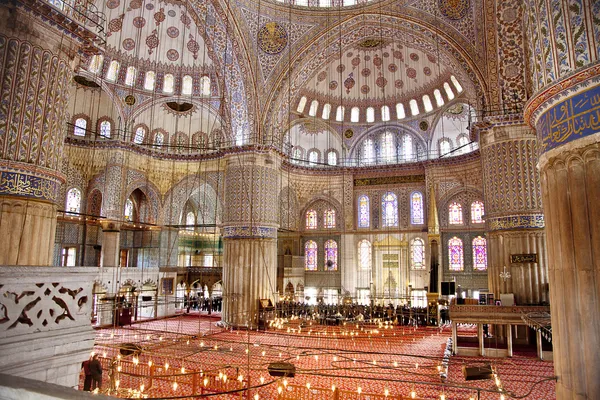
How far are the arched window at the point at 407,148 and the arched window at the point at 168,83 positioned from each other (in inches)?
410

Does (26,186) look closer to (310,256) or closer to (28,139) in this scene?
(28,139)

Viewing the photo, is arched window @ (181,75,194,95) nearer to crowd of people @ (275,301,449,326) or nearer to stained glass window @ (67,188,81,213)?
stained glass window @ (67,188,81,213)

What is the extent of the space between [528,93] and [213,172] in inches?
468

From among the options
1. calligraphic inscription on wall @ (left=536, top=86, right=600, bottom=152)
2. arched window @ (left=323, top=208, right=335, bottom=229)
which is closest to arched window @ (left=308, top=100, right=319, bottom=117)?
arched window @ (left=323, top=208, right=335, bottom=229)

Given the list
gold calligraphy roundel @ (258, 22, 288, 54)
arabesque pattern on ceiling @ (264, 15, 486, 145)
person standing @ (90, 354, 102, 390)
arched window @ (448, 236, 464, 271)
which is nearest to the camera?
person standing @ (90, 354, 102, 390)

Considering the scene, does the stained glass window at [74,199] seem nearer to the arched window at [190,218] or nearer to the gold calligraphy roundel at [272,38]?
the arched window at [190,218]

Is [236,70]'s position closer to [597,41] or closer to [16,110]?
[16,110]

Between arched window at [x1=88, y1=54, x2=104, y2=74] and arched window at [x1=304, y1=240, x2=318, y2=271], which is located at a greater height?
arched window at [x1=88, y1=54, x2=104, y2=74]

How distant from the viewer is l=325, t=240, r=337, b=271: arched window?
1944 cm

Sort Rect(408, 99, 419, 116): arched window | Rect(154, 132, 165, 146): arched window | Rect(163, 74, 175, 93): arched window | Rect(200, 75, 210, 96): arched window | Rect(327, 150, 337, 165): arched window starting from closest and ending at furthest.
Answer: Rect(163, 74, 175, 93): arched window, Rect(200, 75, 210, 96): arched window, Rect(154, 132, 165, 146): arched window, Rect(408, 99, 419, 116): arched window, Rect(327, 150, 337, 165): arched window

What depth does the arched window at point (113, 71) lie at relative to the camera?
16.3m

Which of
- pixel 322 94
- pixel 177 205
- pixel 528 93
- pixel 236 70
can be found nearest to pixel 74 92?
pixel 177 205

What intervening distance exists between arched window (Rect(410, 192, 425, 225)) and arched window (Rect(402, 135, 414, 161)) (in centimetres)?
177

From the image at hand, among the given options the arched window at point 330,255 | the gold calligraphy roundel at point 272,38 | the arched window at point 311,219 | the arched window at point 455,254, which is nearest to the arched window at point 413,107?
the arched window at point 455,254
